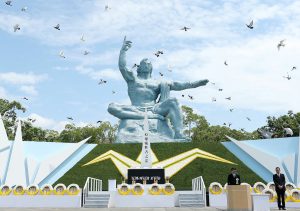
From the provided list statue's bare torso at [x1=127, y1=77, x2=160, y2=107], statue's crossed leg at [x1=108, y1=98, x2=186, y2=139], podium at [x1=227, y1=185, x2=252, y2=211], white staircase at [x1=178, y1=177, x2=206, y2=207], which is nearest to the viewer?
podium at [x1=227, y1=185, x2=252, y2=211]

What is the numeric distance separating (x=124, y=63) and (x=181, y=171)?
15782 mm

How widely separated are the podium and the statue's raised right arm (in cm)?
2866

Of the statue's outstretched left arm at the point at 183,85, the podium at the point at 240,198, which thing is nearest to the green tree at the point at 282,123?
the statue's outstretched left arm at the point at 183,85

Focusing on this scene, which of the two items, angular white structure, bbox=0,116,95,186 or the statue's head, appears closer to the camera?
angular white structure, bbox=0,116,95,186

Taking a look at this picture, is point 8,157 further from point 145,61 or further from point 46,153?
point 145,61

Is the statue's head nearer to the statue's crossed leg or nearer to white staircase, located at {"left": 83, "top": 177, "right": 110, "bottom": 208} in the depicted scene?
the statue's crossed leg

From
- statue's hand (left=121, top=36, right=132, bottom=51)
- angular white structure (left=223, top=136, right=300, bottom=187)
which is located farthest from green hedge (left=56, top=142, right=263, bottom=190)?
statue's hand (left=121, top=36, right=132, bottom=51)

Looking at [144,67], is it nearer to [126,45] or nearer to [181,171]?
[126,45]

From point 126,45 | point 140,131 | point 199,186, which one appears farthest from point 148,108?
point 199,186

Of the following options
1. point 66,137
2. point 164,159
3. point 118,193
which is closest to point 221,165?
point 164,159

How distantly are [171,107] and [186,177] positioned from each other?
1145cm

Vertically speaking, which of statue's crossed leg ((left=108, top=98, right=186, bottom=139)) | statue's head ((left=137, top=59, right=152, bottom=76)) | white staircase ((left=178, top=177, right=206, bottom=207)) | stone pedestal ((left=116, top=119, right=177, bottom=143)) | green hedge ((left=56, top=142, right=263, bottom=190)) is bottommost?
white staircase ((left=178, top=177, right=206, bottom=207))

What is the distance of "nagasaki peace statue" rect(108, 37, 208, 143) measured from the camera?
39.2m

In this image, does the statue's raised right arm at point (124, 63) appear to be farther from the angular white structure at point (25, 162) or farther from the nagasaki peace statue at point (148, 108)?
the angular white structure at point (25, 162)
